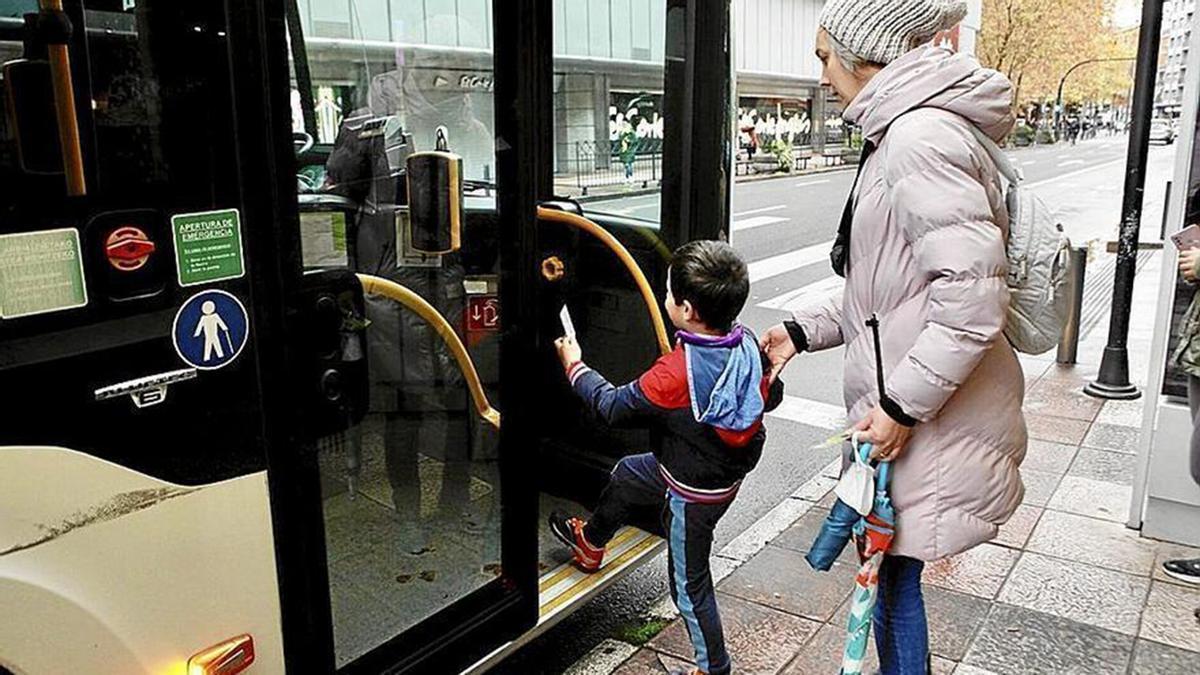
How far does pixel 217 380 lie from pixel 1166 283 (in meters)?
3.88

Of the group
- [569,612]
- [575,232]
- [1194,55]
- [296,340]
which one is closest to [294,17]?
[296,340]

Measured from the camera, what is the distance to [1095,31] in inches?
1889

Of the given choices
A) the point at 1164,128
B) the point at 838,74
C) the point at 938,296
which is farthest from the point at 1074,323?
the point at 1164,128

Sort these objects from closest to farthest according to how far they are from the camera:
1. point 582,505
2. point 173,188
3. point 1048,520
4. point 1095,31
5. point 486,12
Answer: point 173,188
point 486,12
point 582,505
point 1048,520
point 1095,31

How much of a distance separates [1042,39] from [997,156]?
49.5m

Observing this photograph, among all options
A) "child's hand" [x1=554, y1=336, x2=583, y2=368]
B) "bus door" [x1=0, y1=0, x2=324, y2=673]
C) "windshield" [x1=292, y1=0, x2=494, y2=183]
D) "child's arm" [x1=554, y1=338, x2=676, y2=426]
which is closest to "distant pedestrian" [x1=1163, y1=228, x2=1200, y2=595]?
"child's arm" [x1=554, y1=338, x2=676, y2=426]

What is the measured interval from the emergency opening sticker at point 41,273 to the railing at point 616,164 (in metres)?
2.03

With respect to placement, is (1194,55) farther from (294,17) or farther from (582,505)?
(294,17)

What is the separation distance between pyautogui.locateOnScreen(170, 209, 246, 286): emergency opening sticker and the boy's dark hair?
1187 millimetres

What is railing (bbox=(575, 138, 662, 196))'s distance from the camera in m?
3.41

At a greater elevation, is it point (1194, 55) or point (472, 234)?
point (1194, 55)

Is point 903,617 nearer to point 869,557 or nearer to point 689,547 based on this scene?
point 869,557

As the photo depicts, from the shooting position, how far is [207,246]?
1812 millimetres

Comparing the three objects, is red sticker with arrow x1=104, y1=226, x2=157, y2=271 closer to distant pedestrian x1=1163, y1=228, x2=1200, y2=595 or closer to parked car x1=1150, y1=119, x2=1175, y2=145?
distant pedestrian x1=1163, y1=228, x2=1200, y2=595
